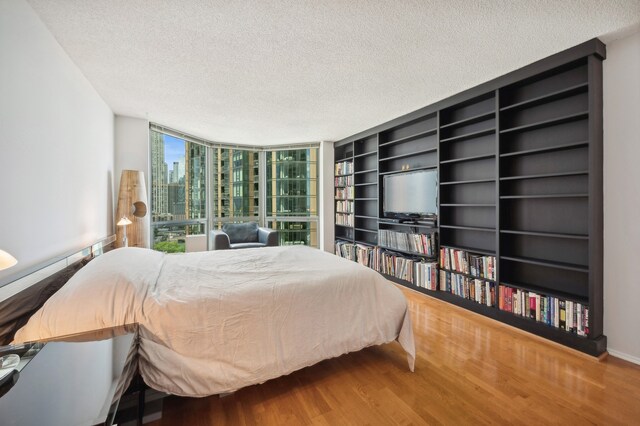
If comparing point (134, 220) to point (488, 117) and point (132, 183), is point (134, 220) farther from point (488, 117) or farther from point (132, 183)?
point (488, 117)

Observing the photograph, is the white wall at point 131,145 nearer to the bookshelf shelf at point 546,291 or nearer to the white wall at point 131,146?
the white wall at point 131,146

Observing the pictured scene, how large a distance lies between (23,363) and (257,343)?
1005mm

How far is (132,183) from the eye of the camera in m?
3.68

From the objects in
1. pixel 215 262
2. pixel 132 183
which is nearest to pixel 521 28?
pixel 215 262

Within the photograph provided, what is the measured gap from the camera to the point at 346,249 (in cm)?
536

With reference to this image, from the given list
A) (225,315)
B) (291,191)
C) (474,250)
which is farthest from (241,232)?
(474,250)

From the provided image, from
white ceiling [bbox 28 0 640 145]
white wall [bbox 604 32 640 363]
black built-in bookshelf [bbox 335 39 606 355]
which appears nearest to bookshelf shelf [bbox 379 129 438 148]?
black built-in bookshelf [bbox 335 39 606 355]

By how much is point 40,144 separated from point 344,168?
14.2 ft

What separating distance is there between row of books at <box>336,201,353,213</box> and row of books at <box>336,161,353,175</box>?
57 centimetres

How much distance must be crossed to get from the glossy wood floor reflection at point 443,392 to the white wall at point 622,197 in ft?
0.98

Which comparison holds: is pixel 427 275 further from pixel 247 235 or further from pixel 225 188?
pixel 225 188

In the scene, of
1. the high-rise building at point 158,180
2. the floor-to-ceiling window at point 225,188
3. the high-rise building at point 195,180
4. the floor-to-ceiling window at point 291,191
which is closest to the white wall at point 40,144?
the high-rise building at point 158,180

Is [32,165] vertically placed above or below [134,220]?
above

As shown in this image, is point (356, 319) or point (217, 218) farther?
point (217, 218)
